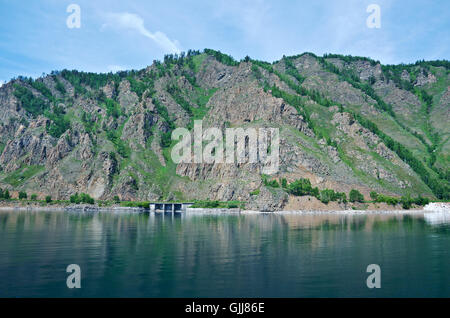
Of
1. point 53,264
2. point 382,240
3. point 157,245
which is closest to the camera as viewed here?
point 53,264

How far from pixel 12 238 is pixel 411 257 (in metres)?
91.6

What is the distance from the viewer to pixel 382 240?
90125 millimetres

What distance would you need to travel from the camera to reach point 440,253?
71.4 meters

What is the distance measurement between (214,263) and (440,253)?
45554 mm

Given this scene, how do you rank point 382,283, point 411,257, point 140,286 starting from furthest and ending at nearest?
point 411,257
point 382,283
point 140,286

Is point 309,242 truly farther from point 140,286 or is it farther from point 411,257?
point 140,286

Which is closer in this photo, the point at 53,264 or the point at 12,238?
the point at 53,264
